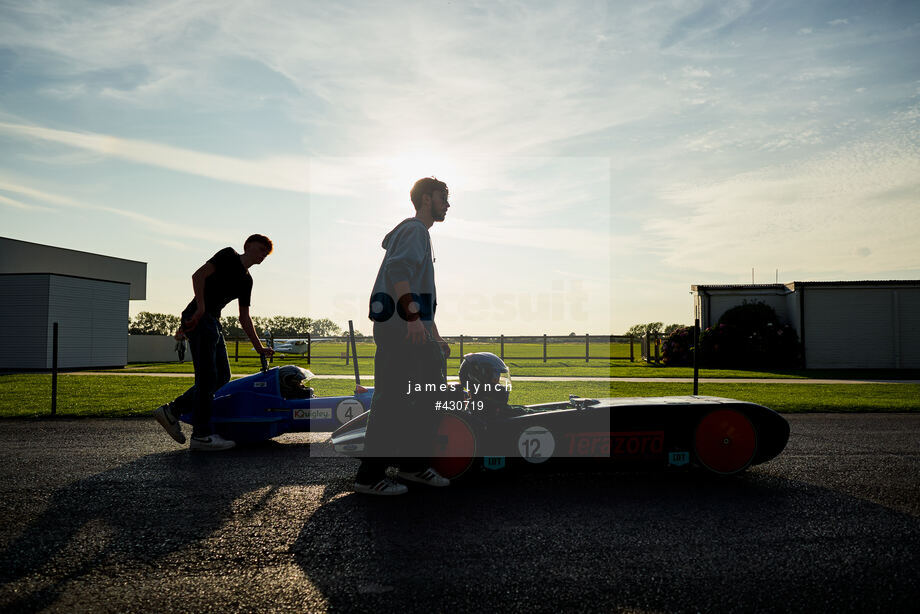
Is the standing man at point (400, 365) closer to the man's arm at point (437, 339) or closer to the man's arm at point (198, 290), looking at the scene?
the man's arm at point (437, 339)

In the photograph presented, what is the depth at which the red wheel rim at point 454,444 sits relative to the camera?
3697 millimetres

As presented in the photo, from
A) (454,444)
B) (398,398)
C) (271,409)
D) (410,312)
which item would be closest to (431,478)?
(454,444)

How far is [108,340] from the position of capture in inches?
1051

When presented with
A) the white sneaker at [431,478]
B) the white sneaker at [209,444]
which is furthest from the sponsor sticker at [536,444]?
the white sneaker at [209,444]

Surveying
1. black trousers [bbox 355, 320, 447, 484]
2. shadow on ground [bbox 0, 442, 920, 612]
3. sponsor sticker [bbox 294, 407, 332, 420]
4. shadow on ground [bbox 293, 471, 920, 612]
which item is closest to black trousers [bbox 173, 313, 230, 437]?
sponsor sticker [bbox 294, 407, 332, 420]

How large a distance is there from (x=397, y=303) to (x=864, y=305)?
25789 millimetres

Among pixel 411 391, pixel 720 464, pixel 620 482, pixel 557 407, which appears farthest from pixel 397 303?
pixel 720 464

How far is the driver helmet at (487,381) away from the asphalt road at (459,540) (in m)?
0.59

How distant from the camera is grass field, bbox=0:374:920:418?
26.8 ft

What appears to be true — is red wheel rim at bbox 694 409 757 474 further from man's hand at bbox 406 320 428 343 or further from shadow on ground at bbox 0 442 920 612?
man's hand at bbox 406 320 428 343

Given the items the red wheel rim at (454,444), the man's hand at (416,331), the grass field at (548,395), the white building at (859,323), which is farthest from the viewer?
the white building at (859,323)

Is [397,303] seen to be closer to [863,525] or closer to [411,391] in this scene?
[411,391]

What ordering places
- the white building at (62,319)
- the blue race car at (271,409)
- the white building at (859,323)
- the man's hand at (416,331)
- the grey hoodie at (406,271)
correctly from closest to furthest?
the man's hand at (416,331), the grey hoodie at (406,271), the blue race car at (271,409), the white building at (859,323), the white building at (62,319)

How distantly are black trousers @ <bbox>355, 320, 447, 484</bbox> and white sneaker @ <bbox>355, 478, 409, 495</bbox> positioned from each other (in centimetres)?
3
